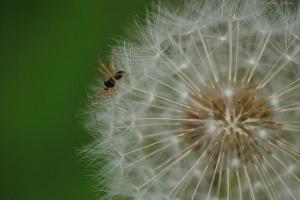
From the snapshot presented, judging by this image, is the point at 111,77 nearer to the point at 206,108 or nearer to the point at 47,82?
the point at 206,108

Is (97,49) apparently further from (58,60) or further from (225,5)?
(225,5)

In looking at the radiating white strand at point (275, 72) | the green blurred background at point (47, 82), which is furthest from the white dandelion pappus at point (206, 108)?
the green blurred background at point (47, 82)

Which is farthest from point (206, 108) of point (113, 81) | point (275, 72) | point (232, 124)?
point (113, 81)

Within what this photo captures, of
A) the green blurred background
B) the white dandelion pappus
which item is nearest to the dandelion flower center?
the white dandelion pappus

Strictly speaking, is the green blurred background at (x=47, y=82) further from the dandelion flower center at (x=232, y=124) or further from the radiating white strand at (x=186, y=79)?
the dandelion flower center at (x=232, y=124)

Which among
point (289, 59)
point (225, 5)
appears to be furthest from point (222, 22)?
point (289, 59)

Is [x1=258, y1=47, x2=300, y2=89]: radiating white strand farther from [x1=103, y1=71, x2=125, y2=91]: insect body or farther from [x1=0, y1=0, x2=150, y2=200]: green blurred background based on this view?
[x1=0, y1=0, x2=150, y2=200]: green blurred background
